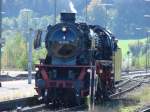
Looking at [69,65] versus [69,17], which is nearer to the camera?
[69,65]

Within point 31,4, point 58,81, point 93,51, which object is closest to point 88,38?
point 93,51

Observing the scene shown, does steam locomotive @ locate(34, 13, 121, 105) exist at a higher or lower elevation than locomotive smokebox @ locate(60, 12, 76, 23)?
lower

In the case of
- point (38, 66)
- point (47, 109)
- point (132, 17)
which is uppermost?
point (132, 17)

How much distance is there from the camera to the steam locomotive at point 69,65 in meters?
26.6

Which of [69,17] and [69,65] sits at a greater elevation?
[69,17]

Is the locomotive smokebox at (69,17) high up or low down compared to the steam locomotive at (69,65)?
up

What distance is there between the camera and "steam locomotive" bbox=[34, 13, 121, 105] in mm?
26625

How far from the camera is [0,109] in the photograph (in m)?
23.8

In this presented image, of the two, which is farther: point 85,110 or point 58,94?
point 58,94

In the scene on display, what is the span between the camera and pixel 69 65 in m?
27.0

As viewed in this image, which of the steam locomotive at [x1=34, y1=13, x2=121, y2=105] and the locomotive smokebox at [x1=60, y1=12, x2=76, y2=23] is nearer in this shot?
the steam locomotive at [x1=34, y1=13, x2=121, y2=105]

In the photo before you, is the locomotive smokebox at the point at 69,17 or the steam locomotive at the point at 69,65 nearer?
the steam locomotive at the point at 69,65

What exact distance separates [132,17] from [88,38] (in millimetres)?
132451

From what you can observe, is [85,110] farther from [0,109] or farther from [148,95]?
[148,95]
